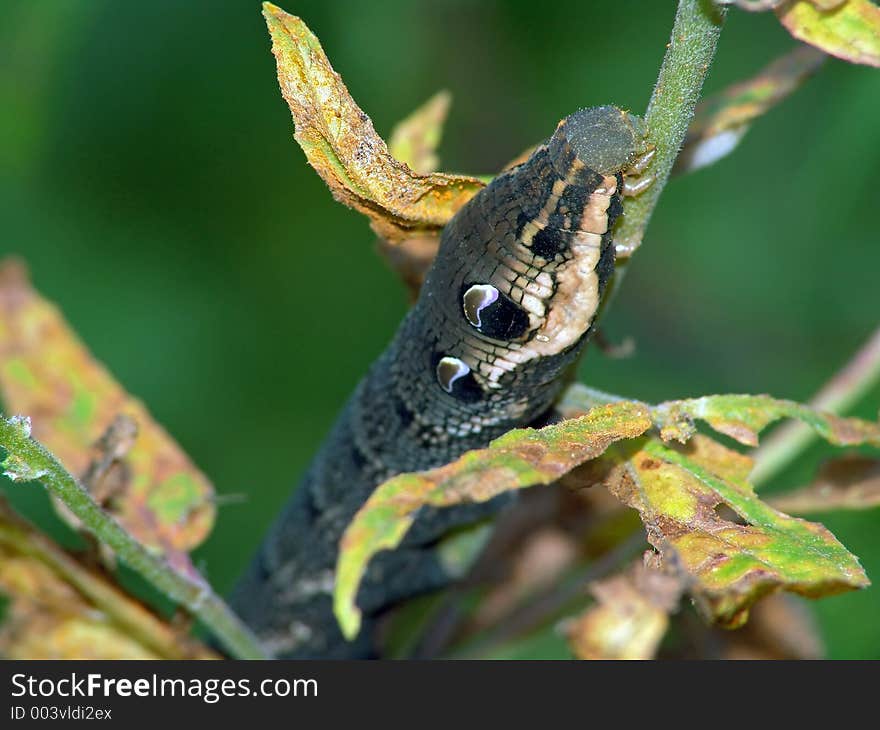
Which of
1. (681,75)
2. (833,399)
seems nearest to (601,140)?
(681,75)

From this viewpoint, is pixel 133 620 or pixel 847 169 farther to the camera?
pixel 847 169

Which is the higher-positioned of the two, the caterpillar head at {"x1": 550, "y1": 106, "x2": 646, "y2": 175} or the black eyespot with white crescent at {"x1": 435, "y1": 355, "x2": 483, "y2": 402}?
the caterpillar head at {"x1": 550, "y1": 106, "x2": 646, "y2": 175}

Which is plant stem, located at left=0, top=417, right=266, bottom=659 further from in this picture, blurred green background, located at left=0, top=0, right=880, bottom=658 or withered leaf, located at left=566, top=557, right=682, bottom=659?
blurred green background, located at left=0, top=0, right=880, bottom=658

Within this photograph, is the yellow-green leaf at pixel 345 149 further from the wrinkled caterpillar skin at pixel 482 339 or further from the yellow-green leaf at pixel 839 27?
the yellow-green leaf at pixel 839 27

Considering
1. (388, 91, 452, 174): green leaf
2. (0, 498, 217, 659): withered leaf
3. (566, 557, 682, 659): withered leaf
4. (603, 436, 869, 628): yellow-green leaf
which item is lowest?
(0, 498, 217, 659): withered leaf

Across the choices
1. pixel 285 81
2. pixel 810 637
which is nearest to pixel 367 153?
pixel 285 81

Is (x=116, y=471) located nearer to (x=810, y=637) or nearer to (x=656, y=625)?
(x=656, y=625)

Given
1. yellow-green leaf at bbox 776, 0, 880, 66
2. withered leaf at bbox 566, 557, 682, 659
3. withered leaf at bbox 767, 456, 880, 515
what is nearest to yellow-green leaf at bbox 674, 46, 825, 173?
yellow-green leaf at bbox 776, 0, 880, 66
